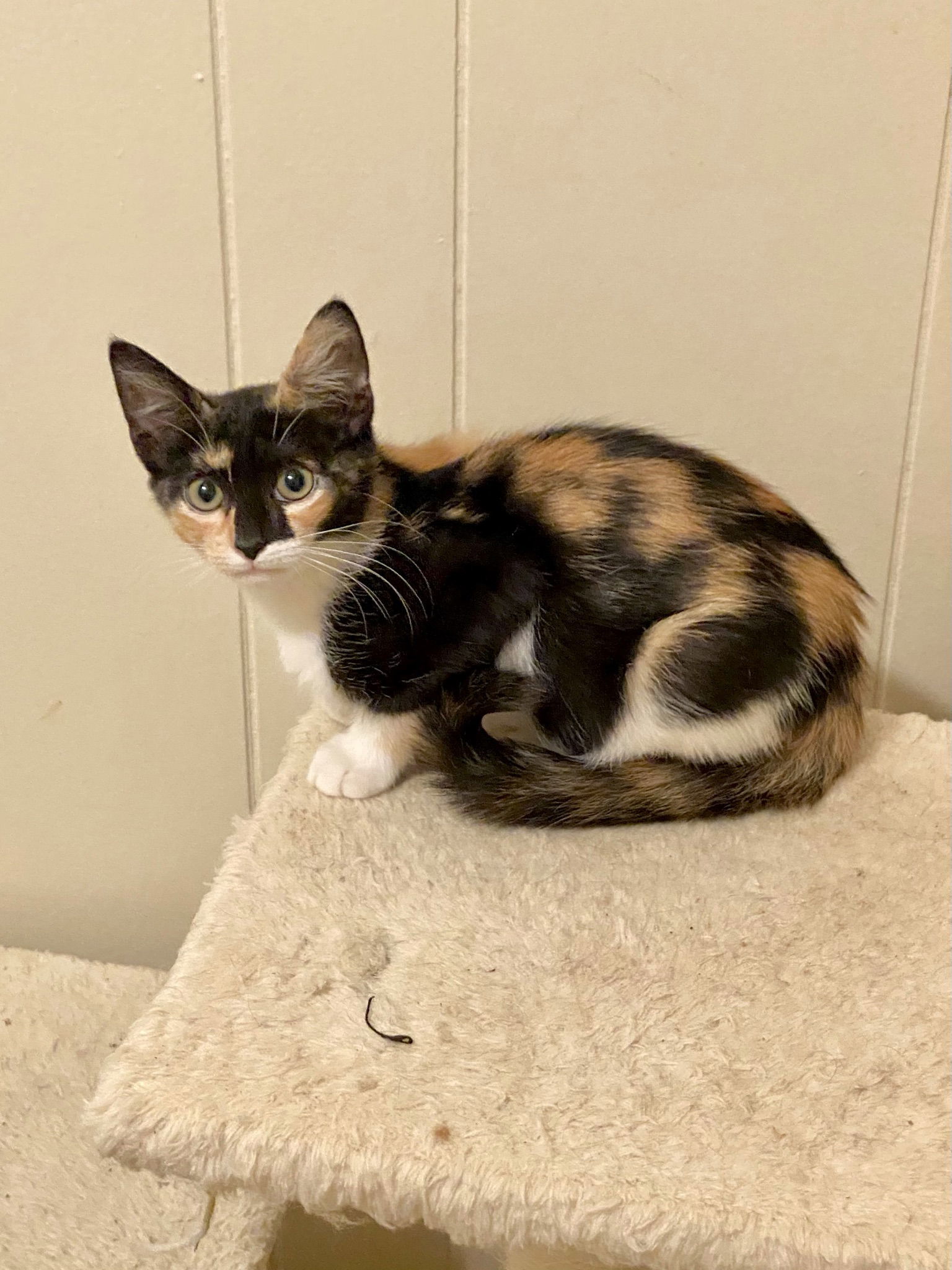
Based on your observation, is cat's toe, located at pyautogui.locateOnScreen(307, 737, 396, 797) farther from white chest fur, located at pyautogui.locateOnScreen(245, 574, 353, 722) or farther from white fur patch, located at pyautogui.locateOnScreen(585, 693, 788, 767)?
white fur patch, located at pyautogui.locateOnScreen(585, 693, 788, 767)

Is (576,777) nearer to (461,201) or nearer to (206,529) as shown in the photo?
(206,529)

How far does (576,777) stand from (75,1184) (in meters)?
0.62

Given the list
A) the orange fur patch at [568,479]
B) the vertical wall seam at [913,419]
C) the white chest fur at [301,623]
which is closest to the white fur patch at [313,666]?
the white chest fur at [301,623]

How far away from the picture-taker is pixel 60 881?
1.29 metres

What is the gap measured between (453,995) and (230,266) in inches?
30.1

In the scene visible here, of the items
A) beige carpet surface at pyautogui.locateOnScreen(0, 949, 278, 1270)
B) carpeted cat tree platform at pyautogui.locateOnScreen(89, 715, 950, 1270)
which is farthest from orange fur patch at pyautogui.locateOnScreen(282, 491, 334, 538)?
beige carpet surface at pyautogui.locateOnScreen(0, 949, 278, 1270)

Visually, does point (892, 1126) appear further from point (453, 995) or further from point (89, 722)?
point (89, 722)

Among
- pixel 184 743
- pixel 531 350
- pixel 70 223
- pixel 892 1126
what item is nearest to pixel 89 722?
pixel 184 743

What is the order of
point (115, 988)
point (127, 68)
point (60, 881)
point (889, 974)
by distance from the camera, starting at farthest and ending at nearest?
1. point (60, 881)
2. point (115, 988)
3. point (127, 68)
4. point (889, 974)

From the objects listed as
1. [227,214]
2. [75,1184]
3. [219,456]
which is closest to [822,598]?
[219,456]

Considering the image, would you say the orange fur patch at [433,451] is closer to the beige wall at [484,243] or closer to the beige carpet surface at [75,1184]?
the beige wall at [484,243]

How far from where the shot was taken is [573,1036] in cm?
59

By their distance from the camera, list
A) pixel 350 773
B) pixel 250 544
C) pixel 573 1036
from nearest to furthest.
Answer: pixel 573 1036
pixel 250 544
pixel 350 773

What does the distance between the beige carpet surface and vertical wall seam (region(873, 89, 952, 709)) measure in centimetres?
89
